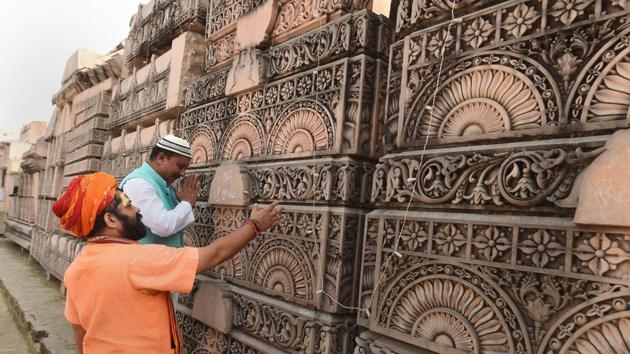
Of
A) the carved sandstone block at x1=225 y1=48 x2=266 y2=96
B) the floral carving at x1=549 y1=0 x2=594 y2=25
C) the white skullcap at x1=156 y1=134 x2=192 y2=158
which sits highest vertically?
the carved sandstone block at x1=225 y1=48 x2=266 y2=96

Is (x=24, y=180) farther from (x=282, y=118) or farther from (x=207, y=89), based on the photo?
(x=282, y=118)

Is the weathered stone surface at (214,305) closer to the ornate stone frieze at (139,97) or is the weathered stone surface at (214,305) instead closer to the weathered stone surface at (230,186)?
the weathered stone surface at (230,186)

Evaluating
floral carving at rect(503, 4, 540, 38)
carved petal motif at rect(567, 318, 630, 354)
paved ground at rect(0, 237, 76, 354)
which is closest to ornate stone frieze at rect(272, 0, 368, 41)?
floral carving at rect(503, 4, 540, 38)

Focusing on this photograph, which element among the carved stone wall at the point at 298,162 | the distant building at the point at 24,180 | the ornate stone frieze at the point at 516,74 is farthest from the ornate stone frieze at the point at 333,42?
the distant building at the point at 24,180

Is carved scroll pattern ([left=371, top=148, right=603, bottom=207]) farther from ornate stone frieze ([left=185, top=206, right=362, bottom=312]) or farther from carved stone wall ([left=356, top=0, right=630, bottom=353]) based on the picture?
ornate stone frieze ([left=185, top=206, right=362, bottom=312])

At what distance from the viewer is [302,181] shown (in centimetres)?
189

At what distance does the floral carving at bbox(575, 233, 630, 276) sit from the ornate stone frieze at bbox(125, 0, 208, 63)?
311cm

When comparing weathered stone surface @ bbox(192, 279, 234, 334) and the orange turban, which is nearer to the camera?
the orange turban

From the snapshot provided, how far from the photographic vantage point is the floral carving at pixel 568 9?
112cm

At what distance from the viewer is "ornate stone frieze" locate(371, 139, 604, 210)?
109 centimetres

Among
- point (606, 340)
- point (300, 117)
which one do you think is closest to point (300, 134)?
point (300, 117)

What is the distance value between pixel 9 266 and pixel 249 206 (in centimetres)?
832

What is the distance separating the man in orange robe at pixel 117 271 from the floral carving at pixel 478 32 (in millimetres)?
1078

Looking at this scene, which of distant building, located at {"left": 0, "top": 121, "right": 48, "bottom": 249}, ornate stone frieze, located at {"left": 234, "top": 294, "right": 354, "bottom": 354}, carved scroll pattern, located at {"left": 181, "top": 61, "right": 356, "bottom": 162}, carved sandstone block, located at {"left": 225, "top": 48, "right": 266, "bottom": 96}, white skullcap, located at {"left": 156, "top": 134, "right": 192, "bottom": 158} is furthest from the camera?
distant building, located at {"left": 0, "top": 121, "right": 48, "bottom": 249}
